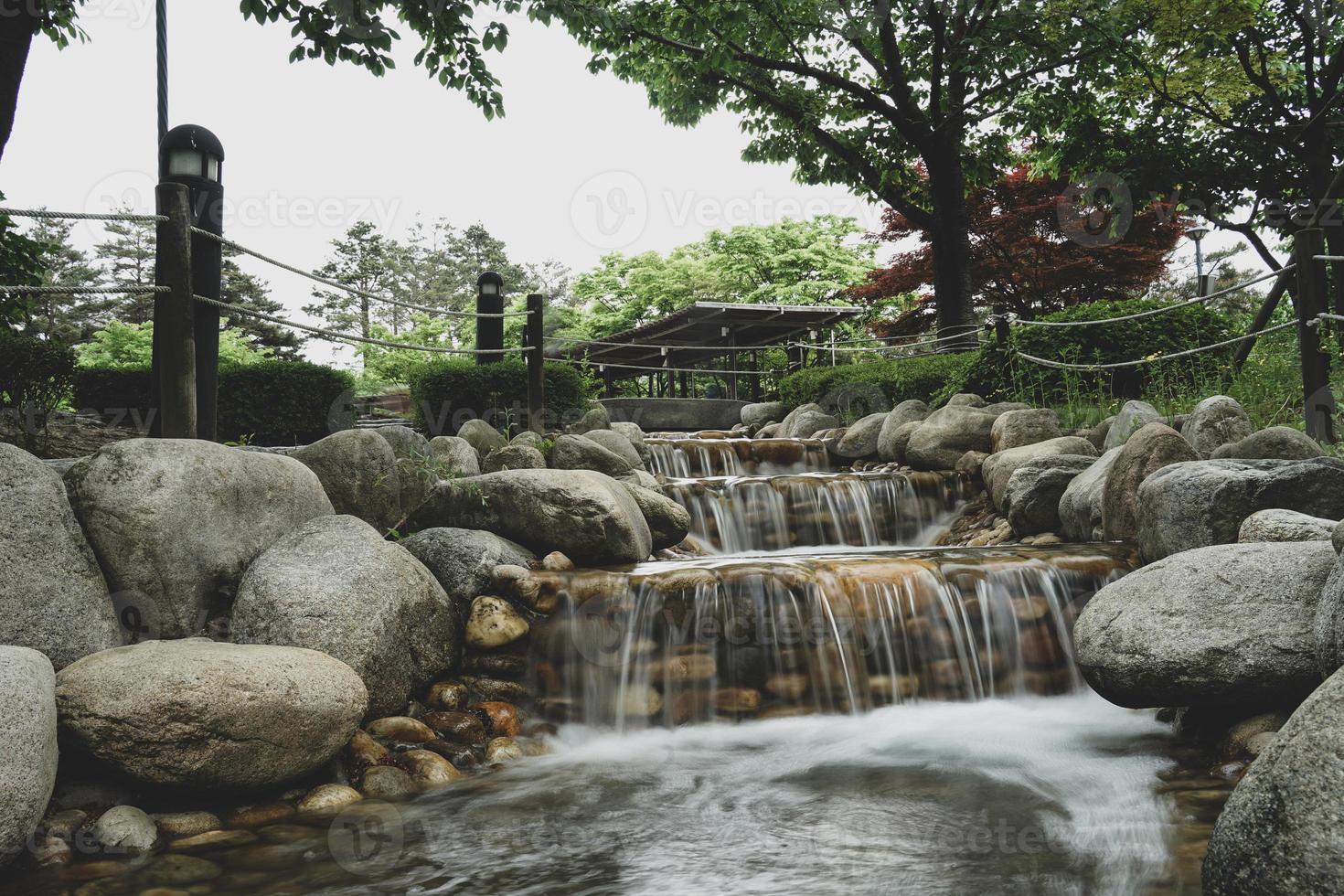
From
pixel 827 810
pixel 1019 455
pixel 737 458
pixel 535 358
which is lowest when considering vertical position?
pixel 827 810

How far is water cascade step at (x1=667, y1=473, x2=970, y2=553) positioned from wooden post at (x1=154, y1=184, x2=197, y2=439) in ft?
17.8

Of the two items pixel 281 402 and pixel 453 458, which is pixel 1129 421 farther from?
pixel 281 402

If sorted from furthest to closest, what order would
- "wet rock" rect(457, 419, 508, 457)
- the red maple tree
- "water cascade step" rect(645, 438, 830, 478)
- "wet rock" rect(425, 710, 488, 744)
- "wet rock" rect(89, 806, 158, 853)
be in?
the red maple tree → "water cascade step" rect(645, 438, 830, 478) → "wet rock" rect(457, 419, 508, 457) → "wet rock" rect(425, 710, 488, 744) → "wet rock" rect(89, 806, 158, 853)

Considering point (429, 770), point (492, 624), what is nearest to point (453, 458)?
point (492, 624)

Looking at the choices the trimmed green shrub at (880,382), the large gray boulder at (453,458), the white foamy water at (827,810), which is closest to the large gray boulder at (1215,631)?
the white foamy water at (827,810)

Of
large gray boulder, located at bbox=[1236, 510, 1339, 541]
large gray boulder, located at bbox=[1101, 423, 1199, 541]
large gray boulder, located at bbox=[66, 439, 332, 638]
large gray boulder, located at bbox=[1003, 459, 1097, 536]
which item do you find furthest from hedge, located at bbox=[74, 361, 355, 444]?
large gray boulder, located at bbox=[1236, 510, 1339, 541]

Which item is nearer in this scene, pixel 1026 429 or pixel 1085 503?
pixel 1085 503

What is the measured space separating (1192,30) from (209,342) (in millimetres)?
13932

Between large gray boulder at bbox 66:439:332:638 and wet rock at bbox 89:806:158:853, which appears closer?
wet rock at bbox 89:806:158:853

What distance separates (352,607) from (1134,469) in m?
5.80

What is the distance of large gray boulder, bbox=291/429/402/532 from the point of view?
607cm

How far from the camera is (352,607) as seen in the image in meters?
4.72

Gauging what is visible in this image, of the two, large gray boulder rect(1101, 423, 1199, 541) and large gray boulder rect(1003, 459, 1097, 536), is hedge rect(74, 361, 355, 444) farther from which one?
large gray boulder rect(1101, 423, 1199, 541)

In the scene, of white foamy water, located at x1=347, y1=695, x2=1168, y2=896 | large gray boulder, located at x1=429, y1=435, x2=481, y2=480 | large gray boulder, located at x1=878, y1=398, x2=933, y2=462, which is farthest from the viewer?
large gray boulder, located at x1=878, y1=398, x2=933, y2=462
